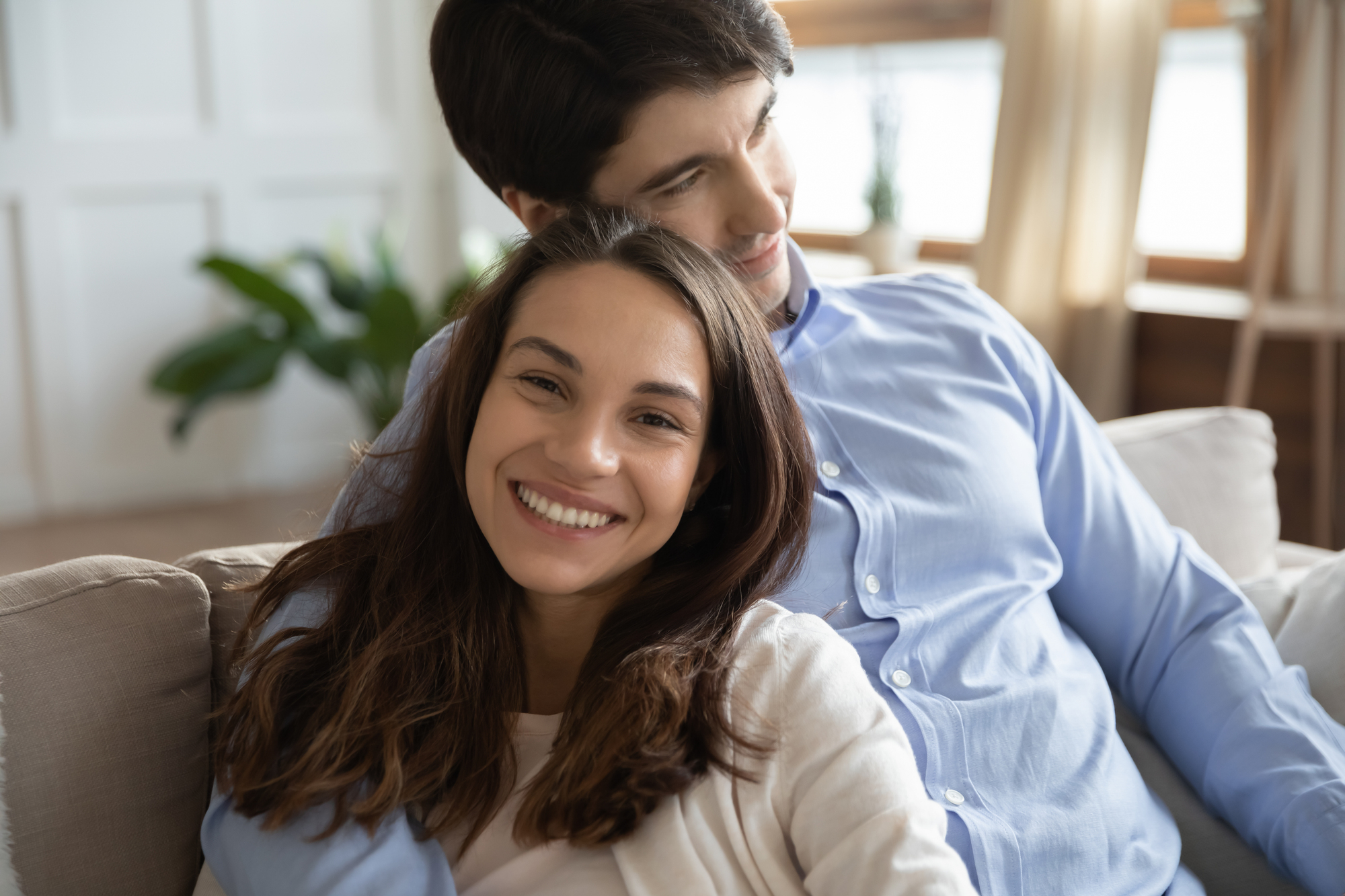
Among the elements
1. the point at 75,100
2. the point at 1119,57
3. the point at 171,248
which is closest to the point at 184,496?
the point at 171,248

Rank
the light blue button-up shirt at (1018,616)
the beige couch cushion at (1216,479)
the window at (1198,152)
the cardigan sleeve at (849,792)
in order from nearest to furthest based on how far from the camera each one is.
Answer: the cardigan sleeve at (849,792), the light blue button-up shirt at (1018,616), the beige couch cushion at (1216,479), the window at (1198,152)

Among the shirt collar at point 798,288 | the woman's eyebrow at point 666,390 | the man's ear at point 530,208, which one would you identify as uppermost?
the man's ear at point 530,208

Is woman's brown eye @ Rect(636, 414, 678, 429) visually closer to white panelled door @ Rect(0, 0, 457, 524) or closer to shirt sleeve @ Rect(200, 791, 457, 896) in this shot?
shirt sleeve @ Rect(200, 791, 457, 896)

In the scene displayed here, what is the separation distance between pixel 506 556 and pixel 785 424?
297 millimetres

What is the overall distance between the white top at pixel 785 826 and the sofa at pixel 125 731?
29 cm

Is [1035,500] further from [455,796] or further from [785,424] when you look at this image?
[455,796]

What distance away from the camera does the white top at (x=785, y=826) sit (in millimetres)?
963

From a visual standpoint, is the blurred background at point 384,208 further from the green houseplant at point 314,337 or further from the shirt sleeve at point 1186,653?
the shirt sleeve at point 1186,653

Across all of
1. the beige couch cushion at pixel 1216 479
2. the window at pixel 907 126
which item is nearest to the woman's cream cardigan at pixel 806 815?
the beige couch cushion at pixel 1216 479

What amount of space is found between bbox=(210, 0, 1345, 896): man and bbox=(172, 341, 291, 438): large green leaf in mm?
2731

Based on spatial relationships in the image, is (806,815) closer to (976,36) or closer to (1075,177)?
(1075,177)

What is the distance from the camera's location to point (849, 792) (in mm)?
985

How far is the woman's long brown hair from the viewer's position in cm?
103

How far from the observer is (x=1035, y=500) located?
1.36 meters
